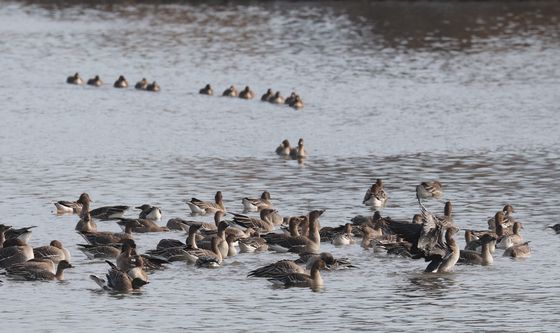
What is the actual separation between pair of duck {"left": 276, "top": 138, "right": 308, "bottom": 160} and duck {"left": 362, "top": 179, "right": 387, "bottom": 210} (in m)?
8.09

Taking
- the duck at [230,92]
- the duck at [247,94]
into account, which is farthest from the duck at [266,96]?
the duck at [230,92]

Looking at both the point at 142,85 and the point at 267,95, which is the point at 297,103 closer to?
the point at 267,95

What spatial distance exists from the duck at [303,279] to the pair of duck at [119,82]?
1356 inches

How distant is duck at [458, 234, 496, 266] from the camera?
2788cm

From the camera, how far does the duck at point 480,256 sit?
27.9 meters

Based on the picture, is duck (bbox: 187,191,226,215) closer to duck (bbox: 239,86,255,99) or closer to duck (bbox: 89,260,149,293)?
duck (bbox: 89,260,149,293)

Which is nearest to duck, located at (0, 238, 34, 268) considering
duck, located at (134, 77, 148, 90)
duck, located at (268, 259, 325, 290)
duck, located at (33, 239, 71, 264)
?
duck, located at (33, 239, 71, 264)

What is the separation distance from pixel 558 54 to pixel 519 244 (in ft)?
149

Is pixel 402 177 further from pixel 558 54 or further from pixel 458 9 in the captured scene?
pixel 458 9

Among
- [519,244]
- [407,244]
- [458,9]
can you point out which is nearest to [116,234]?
[407,244]

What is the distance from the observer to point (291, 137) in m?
47.0

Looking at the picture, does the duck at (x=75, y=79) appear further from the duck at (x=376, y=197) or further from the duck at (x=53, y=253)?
the duck at (x=53, y=253)

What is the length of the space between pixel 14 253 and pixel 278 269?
16.6 ft

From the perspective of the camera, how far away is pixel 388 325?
23.1m
